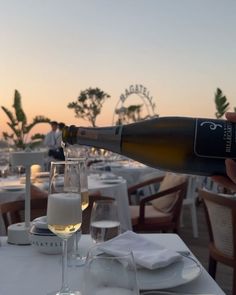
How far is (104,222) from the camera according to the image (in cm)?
139

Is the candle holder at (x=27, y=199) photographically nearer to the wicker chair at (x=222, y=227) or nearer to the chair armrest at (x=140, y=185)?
the wicker chair at (x=222, y=227)

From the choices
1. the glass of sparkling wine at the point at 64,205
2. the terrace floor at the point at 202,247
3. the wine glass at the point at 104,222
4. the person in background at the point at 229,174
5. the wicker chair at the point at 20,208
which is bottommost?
the terrace floor at the point at 202,247

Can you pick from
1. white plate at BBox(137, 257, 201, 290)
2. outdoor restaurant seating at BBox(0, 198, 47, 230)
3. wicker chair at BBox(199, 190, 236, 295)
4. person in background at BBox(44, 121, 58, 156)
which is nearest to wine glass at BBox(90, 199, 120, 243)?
white plate at BBox(137, 257, 201, 290)

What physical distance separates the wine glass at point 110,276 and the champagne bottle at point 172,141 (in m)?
0.40

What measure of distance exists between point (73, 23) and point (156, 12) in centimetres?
213

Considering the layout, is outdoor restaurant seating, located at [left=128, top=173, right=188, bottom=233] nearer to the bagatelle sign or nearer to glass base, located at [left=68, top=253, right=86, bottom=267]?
glass base, located at [left=68, top=253, right=86, bottom=267]

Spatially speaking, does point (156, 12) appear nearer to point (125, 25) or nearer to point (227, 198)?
point (125, 25)

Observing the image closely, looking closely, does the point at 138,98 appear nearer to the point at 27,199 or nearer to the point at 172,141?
the point at 27,199

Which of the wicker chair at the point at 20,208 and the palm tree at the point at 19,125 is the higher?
the palm tree at the point at 19,125

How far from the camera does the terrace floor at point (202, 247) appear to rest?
3491 mm

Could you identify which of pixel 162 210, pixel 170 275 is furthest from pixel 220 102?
pixel 170 275

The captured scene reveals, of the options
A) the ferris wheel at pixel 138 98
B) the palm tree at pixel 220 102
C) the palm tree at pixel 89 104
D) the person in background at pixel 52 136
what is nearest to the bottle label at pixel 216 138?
the person in background at pixel 52 136

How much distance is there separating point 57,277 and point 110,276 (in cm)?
51

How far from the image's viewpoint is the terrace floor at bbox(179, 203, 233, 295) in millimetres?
3491
